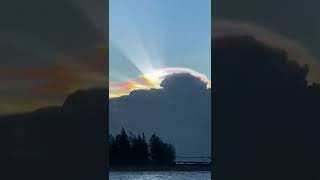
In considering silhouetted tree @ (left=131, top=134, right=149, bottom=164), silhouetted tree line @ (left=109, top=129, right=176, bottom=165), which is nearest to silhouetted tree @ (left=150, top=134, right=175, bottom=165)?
silhouetted tree line @ (left=109, top=129, right=176, bottom=165)

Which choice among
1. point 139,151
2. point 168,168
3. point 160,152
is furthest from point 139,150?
point 168,168

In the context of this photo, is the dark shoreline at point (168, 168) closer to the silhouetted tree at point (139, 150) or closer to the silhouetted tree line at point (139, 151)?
the silhouetted tree line at point (139, 151)

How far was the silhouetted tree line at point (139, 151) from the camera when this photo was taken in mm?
19202

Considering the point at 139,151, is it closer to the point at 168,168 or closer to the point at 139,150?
the point at 139,150

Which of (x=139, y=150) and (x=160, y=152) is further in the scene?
(x=139, y=150)

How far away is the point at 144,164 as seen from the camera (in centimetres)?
2291

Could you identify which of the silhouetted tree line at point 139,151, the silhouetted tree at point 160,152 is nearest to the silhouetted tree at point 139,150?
the silhouetted tree line at point 139,151

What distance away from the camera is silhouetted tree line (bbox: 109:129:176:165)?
1920 cm

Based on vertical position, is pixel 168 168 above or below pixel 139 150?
below

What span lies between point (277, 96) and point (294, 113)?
0.36 metres

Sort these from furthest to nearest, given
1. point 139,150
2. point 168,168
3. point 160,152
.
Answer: point 168,168
point 139,150
point 160,152

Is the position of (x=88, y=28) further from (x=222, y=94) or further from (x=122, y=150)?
(x=122, y=150)

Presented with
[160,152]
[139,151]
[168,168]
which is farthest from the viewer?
[168,168]

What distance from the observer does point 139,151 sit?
2153cm
